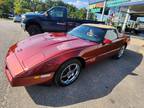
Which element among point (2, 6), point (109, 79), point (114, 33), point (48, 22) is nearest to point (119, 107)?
point (109, 79)

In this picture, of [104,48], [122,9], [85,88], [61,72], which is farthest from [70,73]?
[122,9]

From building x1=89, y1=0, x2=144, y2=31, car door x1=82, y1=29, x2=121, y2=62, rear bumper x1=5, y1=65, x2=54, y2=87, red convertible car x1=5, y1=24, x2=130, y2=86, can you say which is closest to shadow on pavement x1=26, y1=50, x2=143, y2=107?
red convertible car x1=5, y1=24, x2=130, y2=86

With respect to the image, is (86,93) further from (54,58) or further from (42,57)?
(42,57)

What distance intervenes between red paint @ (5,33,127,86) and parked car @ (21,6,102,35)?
15.2 feet

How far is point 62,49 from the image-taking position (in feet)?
10.8

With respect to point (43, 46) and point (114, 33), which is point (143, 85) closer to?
point (114, 33)

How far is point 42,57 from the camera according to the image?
9.80 ft

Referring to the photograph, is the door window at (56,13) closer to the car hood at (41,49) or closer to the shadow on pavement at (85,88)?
the shadow on pavement at (85,88)

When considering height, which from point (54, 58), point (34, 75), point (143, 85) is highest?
point (54, 58)

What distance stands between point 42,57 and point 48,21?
19.2ft

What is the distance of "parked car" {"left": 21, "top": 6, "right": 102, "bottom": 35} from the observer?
26.8 ft

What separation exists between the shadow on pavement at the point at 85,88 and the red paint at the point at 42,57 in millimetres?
371

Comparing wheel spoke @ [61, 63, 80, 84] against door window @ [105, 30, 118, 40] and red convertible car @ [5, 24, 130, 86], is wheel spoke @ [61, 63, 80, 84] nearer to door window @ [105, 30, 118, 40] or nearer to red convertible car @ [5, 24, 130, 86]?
red convertible car @ [5, 24, 130, 86]

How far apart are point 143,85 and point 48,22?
6.10 metres
